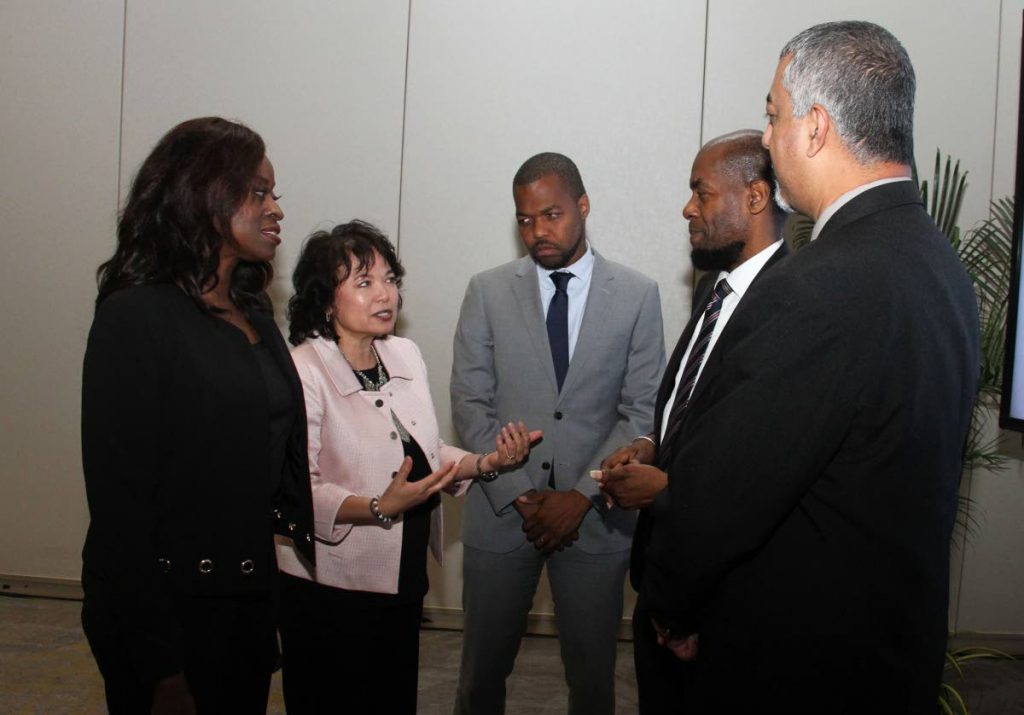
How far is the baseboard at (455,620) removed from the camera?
4.37 meters

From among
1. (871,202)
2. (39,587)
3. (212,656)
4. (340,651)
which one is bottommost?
(39,587)

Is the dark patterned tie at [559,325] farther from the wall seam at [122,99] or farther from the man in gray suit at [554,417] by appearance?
the wall seam at [122,99]

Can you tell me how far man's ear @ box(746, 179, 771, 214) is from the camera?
2.35 metres

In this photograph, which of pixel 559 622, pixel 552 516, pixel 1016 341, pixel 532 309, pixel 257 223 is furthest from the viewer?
pixel 1016 341

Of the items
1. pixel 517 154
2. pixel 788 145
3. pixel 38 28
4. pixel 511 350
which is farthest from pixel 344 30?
pixel 788 145

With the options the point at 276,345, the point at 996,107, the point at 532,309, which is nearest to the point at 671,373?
the point at 532,309

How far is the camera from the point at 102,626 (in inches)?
63.7

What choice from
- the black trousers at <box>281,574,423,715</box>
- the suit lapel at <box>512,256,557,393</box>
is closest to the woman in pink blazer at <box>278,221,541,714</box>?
the black trousers at <box>281,574,423,715</box>

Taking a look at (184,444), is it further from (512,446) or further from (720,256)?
(720,256)

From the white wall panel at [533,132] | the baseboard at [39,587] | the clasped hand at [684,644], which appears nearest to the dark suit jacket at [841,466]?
the clasped hand at [684,644]

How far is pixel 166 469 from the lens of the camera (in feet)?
5.74

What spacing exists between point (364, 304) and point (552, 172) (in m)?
0.89

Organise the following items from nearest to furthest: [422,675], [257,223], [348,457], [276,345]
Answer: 1. [257,223]
2. [276,345]
3. [348,457]
4. [422,675]

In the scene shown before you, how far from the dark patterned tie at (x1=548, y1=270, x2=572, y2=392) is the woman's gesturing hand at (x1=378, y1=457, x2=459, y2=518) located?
2.70ft
